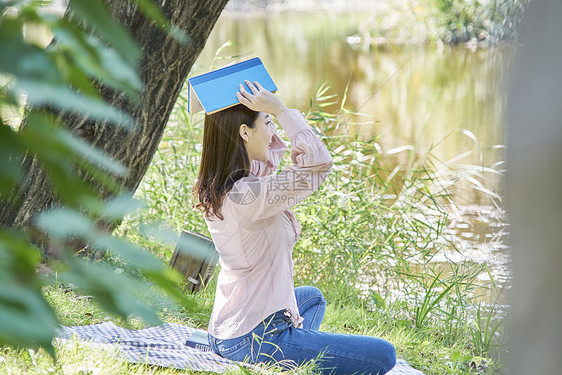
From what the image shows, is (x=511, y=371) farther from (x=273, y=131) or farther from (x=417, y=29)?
(x=417, y=29)

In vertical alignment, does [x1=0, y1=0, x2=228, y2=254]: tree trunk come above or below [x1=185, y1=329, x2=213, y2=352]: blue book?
above

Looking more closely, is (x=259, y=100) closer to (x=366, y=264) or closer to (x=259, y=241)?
(x=259, y=241)

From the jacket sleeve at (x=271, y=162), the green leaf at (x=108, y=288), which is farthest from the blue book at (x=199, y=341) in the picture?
the green leaf at (x=108, y=288)

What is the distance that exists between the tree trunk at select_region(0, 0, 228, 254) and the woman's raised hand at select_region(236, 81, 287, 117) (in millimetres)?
489

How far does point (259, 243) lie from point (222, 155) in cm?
29

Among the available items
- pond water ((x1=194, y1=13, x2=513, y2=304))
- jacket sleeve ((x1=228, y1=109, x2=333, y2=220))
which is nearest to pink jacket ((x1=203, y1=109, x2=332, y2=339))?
jacket sleeve ((x1=228, y1=109, x2=333, y2=220))

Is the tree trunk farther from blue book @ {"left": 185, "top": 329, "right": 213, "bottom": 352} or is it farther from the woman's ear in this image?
blue book @ {"left": 185, "top": 329, "right": 213, "bottom": 352}

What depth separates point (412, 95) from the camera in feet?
27.8

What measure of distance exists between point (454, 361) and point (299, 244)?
1.07 m

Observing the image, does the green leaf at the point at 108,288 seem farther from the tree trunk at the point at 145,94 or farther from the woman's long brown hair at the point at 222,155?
the tree trunk at the point at 145,94

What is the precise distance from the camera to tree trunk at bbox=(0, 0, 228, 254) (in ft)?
8.29

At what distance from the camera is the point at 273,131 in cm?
224

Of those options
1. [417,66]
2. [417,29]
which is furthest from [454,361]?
[417,29]

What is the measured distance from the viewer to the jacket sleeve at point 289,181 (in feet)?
6.57
